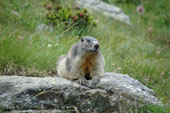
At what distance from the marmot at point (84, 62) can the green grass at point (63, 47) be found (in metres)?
1.31

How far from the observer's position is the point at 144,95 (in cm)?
482

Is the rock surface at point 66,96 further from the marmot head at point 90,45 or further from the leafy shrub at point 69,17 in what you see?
the leafy shrub at point 69,17

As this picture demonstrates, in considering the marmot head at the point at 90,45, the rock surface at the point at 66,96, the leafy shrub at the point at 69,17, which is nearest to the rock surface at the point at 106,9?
the leafy shrub at the point at 69,17

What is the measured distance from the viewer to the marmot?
487 centimetres

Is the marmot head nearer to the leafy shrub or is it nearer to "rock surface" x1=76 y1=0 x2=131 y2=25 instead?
the leafy shrub

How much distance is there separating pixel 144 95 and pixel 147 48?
548cm

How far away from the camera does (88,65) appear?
512 centimetres

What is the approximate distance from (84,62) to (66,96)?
2.78 feet

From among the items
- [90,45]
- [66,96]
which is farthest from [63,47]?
[66,96]

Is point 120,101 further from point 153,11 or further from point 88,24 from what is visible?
point 153,11

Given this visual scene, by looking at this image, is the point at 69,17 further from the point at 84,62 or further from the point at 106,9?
the point at 106,9

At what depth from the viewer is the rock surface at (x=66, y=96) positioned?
174 inches

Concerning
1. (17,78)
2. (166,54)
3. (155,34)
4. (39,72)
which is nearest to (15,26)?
(39,72)

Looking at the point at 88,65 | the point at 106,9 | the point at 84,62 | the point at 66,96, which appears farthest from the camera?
the point at 106,9
